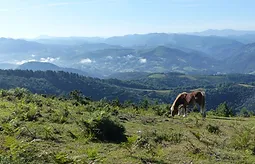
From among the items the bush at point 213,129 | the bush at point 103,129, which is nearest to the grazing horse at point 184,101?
the bush at point 213,129

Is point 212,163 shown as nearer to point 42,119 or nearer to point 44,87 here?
point 42,119

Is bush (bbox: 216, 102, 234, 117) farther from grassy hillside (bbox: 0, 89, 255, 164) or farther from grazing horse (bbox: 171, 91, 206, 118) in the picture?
grassy hillside (bbox: 0, 89, 255, 164)

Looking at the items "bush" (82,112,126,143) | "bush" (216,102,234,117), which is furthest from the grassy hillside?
"bush" (216,102,234,117)

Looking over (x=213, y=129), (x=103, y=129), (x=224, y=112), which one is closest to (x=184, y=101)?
(x=213, y=129)

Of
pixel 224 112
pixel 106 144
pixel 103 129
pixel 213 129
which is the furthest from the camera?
pixel 224 112

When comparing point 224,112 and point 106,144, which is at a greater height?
point 106,144

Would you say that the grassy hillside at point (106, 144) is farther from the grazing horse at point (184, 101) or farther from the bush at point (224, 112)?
the bush at point (224, 112)

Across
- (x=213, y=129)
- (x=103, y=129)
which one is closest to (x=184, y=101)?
(x=213, y=129)

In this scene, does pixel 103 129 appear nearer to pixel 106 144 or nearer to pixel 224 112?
pixel 106 144

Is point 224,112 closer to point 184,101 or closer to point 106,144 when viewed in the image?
point 184,101

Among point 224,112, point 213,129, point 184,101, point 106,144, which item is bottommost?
point 224,112

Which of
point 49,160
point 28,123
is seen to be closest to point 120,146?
point 49,160

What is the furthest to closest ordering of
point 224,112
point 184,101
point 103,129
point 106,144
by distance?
1. point 224,112
2. point 184,101
3. point 103,129
4. point 106,144

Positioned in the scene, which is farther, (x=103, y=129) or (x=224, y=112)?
(x=224, y=112)
